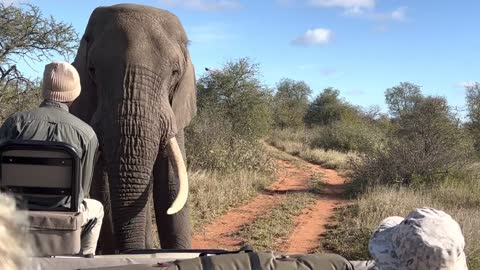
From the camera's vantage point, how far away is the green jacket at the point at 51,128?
12.3 feet

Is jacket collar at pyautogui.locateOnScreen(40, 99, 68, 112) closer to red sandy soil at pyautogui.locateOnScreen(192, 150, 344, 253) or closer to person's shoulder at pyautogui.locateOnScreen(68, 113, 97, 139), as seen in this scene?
person's shoulder at pyautogui.locateOnScreen(68, 113, 97, 139)

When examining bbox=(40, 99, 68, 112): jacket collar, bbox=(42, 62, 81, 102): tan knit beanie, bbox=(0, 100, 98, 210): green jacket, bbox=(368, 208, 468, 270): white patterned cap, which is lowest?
bbox=(368, 208, 468, 270): white patterned cap

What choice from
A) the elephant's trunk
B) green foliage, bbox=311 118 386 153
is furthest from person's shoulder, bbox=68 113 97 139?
green foliage, bbox=311 118 386 153

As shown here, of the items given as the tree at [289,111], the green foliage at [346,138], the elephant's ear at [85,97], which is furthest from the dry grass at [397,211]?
the tree at [289,111]

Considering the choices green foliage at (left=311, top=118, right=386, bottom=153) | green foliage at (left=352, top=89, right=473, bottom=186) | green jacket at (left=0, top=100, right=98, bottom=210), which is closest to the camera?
green jacket at (left=0, top=100, right=98, bottom=210)

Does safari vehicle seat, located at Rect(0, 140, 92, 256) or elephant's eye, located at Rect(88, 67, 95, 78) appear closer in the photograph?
safari vehicle seat, located at Rect(0, 140, 92, 256)

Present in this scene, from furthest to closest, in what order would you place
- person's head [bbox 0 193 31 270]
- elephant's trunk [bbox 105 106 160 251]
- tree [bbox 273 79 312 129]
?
tree [bbox 273 79 312 129] → elephant's trunk [bbox 105 106 160 251] → person's head [bbox 0 193 31 270]

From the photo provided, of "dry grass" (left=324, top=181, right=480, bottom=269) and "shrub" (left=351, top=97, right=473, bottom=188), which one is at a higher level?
"shrub" (left=351, top=97, right=473, bottom=188)

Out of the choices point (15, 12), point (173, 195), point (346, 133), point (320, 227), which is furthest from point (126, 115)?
point (346, 133)

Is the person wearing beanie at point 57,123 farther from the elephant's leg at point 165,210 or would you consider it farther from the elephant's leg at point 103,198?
the elephant's leg at point 165,210

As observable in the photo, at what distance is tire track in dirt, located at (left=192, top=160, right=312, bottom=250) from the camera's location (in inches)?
344

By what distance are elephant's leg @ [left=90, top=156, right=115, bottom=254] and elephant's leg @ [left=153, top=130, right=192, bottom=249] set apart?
1.55 ft

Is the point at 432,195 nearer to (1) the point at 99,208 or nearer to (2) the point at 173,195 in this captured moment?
(2) the point at 173,195

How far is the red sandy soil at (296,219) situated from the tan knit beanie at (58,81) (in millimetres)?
4887
